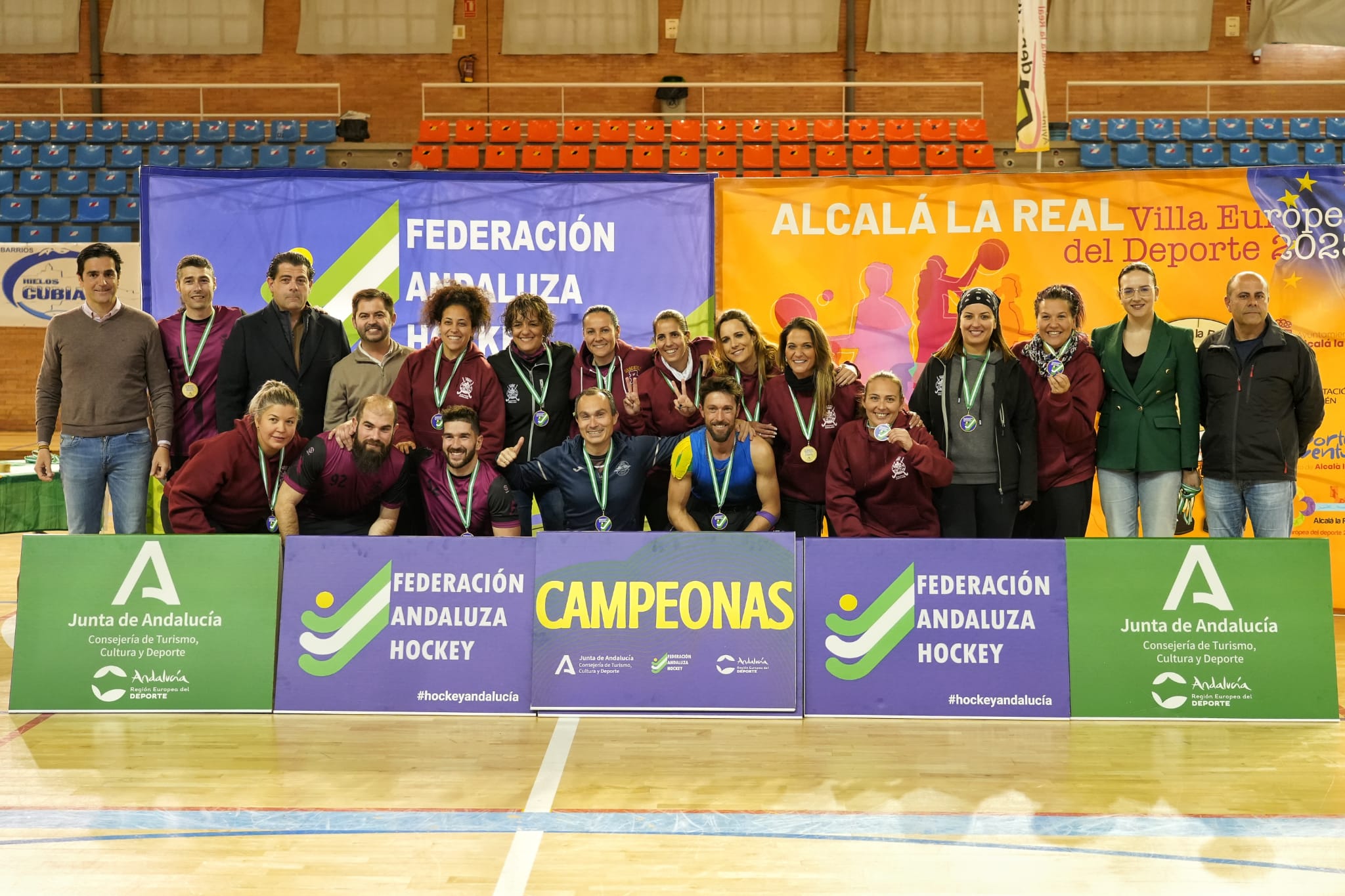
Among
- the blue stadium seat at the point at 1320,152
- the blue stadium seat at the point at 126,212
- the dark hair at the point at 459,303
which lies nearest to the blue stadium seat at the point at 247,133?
the blue stadium seat at the point at 126,212

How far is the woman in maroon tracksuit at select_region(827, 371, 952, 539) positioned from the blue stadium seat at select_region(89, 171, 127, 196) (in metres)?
14.2

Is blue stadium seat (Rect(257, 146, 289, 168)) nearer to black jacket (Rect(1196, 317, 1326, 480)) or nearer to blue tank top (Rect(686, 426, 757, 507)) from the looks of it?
blue tank top (Rect(686, 426, 757, 507))

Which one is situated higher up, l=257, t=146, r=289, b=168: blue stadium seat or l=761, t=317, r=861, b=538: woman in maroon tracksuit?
l=257, t=146, r=289, b=168: blue stadium seat

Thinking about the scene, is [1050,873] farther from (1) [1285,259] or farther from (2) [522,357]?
(1) [1285,259]

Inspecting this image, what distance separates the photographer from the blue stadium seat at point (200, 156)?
1614 centimetres

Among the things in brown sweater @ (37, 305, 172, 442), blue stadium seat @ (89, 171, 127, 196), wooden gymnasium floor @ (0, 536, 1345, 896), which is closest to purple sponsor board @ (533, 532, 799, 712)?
wooden gymnasium floor @ (0, 536, 1345, 896)

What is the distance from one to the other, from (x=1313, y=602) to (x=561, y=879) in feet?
10.9

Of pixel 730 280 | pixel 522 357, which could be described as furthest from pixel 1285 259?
pixel 522 357

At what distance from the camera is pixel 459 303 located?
17.6 feet

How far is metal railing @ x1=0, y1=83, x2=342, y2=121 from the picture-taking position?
56.3 ft

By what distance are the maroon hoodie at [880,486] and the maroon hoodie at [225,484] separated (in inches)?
96.0

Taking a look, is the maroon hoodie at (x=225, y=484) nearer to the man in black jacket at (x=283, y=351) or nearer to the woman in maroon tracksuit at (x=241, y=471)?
the woman in maroon tracksuit at (x=241, y=471)

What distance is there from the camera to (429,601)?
4.67 metres

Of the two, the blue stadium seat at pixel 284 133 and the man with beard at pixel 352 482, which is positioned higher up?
the blue stadium seat at pixel 284 133
